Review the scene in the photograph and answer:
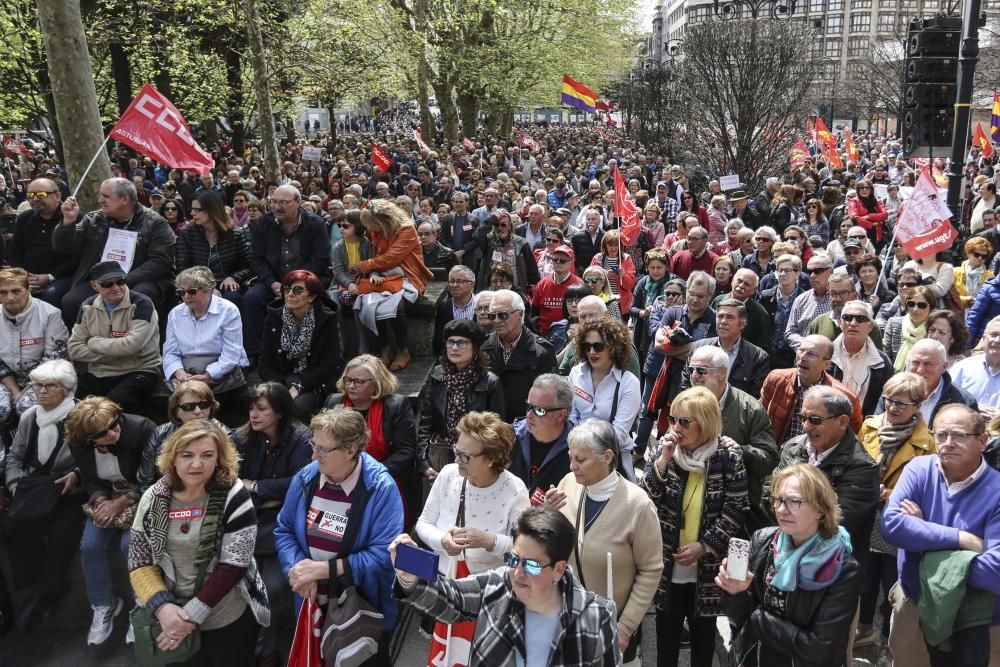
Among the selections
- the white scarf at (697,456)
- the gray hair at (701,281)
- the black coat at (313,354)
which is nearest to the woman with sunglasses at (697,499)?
the white scarf at (697,456)

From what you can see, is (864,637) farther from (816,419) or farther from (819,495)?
(819,495)

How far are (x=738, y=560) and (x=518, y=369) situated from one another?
8.47 feet

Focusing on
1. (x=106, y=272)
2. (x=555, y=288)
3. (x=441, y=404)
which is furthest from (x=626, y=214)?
(x=106, y=272)

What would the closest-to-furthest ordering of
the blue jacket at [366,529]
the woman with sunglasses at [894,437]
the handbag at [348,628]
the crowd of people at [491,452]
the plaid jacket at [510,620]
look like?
the plaid jacket at [510,620] < the crowd of people at [491,452] < the handbag at [348,628] < the blue jacket at [366,529] < the woman with sunglasses at [894,437]

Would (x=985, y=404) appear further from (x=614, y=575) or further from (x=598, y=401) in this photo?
(x=614, y=575)

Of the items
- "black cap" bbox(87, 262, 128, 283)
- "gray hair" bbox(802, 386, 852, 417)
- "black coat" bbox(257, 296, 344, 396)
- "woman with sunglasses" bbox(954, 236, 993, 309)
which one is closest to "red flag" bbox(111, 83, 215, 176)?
"black cap" bbox(87, 262, 128, 283)

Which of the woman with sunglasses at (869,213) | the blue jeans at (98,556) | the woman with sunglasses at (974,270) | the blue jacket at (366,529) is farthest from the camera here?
the woman with sunglasses at (869,213)

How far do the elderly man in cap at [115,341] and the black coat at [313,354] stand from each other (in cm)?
88

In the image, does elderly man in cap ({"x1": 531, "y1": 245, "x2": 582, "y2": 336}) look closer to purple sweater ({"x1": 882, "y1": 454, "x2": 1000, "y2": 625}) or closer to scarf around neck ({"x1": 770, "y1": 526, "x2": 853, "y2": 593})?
purple sweater ({"x1": 882, "y1": 454, "x2": 1000, "y2": 625})

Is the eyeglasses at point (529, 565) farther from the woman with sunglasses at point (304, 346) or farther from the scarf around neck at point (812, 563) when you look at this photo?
the woman with sunglasses at point (304, 346)

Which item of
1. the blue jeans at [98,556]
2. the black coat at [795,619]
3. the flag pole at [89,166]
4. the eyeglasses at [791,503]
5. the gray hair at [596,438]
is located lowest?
the blue jeans at [98,556]

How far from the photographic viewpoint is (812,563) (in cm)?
332

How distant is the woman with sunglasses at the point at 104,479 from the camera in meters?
4.77

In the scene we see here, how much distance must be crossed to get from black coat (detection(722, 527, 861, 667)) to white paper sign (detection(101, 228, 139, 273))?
562 cm
